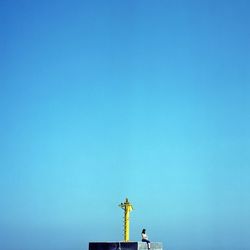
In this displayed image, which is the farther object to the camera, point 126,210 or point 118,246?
point 126,210

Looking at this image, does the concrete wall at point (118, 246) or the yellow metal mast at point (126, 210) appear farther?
the yellow metal mast at point (126, 210)

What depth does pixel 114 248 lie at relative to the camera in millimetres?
31406

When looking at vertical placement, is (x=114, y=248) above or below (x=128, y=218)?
below

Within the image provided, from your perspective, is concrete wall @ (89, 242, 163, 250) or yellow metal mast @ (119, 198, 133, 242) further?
yellow metal mast @ (119, 198, 133, 242)

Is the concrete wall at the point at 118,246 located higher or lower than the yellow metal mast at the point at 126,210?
lower

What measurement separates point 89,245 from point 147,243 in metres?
3.81

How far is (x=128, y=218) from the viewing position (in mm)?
35250

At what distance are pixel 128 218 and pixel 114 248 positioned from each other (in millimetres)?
4126

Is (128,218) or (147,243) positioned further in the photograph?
(128,218)

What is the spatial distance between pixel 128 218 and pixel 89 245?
411cm

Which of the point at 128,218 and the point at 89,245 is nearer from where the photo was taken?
the point at 89,245

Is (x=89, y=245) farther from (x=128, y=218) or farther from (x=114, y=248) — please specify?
(x=128, y=218)

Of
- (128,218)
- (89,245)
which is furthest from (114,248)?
(128,218)

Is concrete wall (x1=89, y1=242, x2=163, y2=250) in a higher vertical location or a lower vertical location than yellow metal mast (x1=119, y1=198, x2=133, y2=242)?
lower
